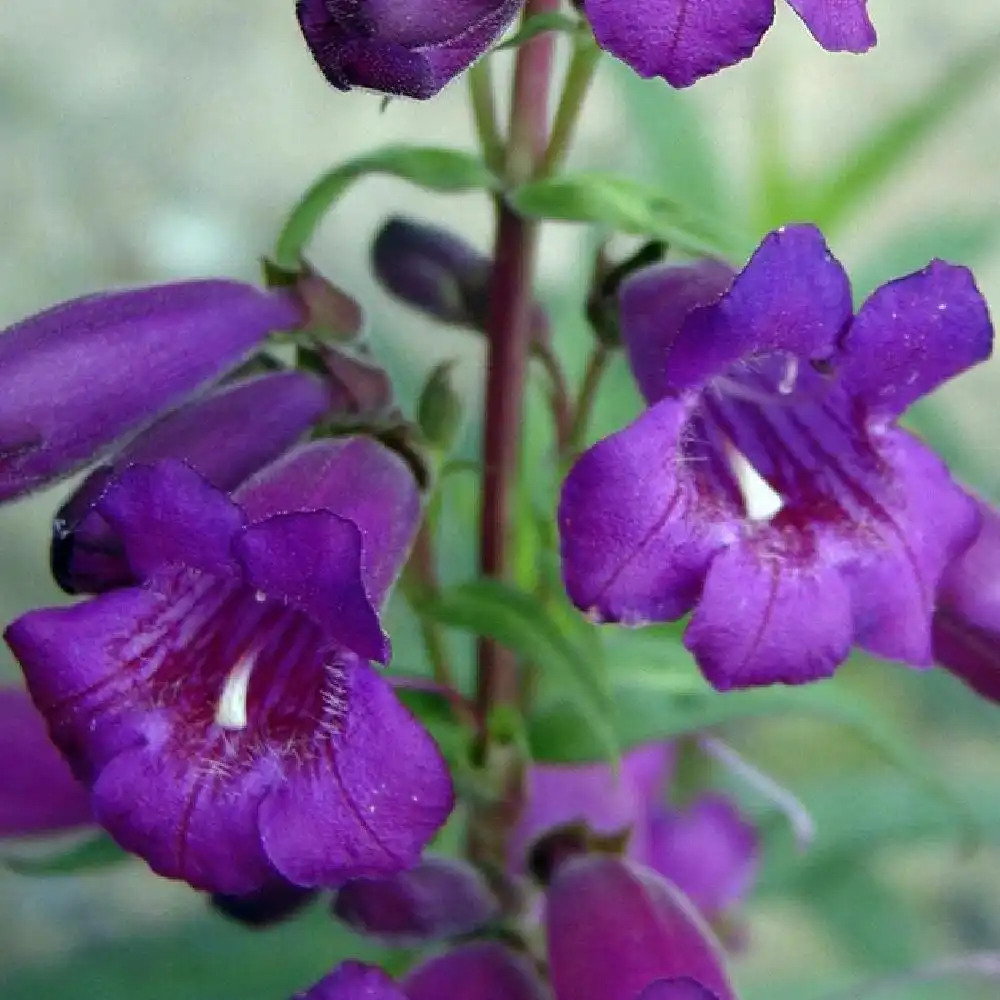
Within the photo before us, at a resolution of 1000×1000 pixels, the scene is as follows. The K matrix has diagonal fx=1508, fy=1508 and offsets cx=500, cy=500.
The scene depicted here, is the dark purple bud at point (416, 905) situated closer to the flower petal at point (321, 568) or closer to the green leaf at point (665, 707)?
the green leaf at point (665, 707)

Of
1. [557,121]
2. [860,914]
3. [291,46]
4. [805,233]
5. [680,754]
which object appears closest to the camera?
→ [805,233]

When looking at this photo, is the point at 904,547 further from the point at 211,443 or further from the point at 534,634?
the point at 211,443

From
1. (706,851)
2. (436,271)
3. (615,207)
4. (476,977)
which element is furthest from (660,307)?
(706,851)

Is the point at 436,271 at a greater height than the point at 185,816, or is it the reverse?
the point at 436,271

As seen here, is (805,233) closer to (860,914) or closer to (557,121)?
(557,121)

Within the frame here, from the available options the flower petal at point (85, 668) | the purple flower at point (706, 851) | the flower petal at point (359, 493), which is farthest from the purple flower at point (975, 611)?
the purple flower at point (706, 851)

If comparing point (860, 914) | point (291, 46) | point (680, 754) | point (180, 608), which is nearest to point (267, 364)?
point (180, 608)
